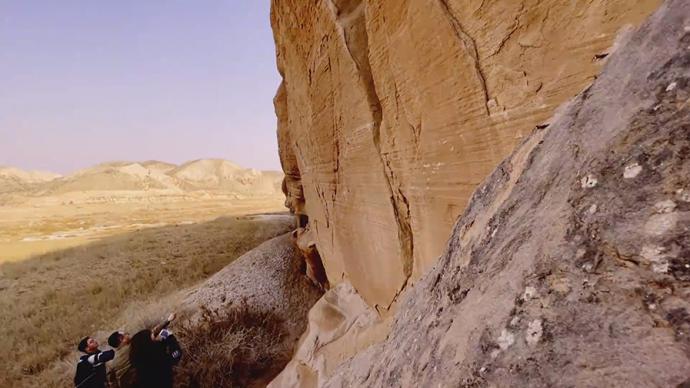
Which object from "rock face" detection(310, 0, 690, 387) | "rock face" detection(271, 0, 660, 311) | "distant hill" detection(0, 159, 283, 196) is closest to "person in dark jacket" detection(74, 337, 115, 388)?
"rock face" detection(271, 0, 660, 311)

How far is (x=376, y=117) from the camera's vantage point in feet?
12.9

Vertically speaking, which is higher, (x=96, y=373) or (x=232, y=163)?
(x=232, y=163)

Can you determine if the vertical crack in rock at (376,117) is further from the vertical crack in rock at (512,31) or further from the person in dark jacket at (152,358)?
the person in dark jacket at (152,358)

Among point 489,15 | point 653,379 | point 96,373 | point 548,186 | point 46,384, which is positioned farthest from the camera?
point 46,384

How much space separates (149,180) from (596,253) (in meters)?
64.5

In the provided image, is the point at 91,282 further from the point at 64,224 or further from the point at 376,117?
the point at 64,224

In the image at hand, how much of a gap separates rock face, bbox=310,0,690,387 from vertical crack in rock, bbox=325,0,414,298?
235 cm

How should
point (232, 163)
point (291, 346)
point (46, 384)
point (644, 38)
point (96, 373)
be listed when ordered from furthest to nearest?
point (232, 163)
point (291, 346)
point (46, 384)
point (96, 373)
point (644, 38)

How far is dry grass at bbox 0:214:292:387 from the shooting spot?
7379mm

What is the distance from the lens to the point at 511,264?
1.21 metres

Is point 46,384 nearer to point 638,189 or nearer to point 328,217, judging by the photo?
point 328,217

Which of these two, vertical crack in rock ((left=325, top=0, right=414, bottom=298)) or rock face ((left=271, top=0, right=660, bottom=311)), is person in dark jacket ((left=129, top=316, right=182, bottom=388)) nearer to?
rock face ((left=271, top=0, right=660, bottom=311))

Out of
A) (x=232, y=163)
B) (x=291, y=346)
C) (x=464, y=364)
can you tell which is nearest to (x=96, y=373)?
(x=291, y=346)

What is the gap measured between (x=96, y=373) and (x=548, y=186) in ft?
18.7
